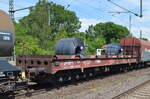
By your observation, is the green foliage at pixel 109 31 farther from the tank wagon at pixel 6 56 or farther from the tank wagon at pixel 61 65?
the tank wagon at pixel 6 56

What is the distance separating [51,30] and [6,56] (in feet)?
201

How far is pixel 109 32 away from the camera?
112688 mm

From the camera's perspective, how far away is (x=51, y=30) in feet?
233

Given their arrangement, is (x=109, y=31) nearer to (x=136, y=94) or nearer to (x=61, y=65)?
(x=61, y=65)

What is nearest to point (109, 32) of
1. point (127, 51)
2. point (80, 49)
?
point (127, 51)

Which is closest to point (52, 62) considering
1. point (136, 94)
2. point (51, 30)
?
point (136, 94)

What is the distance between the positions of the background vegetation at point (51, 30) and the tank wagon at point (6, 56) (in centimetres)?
1099

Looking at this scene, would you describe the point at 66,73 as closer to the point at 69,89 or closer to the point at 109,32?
the point at 69,89

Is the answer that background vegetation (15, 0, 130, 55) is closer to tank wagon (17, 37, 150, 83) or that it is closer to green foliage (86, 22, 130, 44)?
green foliage (86, 22, 130, 44)

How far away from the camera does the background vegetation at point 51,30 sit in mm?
42281

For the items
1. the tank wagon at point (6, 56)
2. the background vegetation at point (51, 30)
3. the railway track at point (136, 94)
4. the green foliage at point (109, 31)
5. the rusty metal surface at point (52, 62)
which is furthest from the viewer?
the green foliage at point (109, 31)

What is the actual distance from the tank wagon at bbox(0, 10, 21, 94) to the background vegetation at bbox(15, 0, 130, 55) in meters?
11.0

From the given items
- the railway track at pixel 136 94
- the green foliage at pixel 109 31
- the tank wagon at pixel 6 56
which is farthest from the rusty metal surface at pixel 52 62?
the green foliage at pixel 109 31

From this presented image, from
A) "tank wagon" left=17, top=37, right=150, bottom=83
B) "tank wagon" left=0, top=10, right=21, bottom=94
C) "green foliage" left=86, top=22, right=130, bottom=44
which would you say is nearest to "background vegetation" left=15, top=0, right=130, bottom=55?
"green foliage" left=86, top=22, right=130, bottom=44
